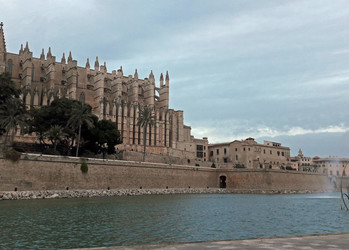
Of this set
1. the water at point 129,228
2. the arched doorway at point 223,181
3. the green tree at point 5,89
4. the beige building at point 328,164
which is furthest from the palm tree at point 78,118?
the beige building at point 328,164

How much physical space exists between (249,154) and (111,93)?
104 feet

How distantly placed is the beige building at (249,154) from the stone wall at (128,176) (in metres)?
11.9

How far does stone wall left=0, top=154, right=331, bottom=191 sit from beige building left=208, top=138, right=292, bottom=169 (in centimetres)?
1191

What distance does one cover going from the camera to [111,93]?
78.4 meters

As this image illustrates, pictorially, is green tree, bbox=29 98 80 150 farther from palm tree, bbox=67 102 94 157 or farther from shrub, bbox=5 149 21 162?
shrub, bbox=5 149 21 162

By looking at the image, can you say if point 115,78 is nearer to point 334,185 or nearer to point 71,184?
point 71,184

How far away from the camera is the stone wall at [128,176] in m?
37.3

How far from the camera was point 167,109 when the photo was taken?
82625 millimetres

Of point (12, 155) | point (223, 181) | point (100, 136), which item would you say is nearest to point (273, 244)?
point (12, 155)

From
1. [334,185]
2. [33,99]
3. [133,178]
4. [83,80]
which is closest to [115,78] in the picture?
[83,80]

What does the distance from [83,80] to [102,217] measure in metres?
61.3

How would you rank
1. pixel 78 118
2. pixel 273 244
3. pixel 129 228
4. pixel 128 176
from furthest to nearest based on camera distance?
pixel 128 176
pixel 78 118
pixel 129 228
pixel 273 244

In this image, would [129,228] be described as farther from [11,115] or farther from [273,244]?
[11,115]

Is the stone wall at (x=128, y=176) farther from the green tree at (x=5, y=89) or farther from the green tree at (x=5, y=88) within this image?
the green tree at (x=5, y=88)
